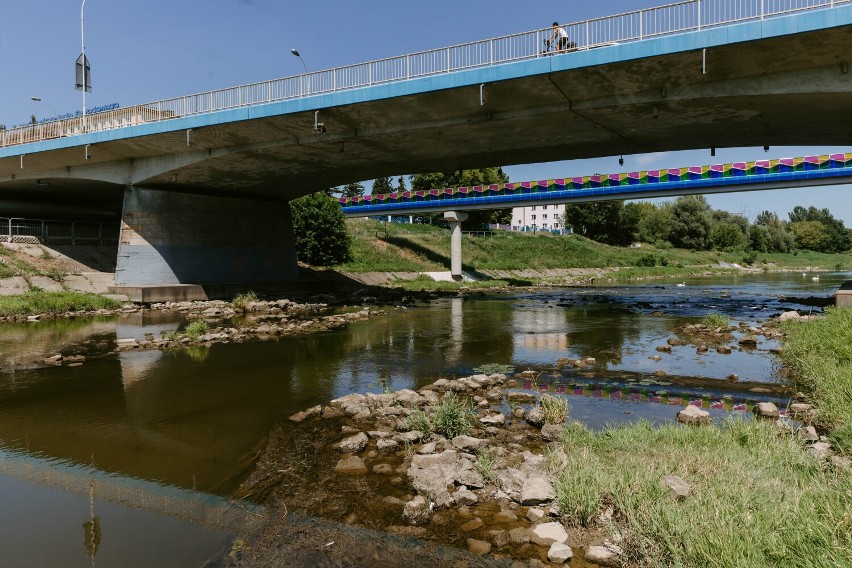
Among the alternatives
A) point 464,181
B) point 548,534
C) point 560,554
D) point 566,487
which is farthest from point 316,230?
point 560,554

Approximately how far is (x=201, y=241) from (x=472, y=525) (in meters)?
35.0

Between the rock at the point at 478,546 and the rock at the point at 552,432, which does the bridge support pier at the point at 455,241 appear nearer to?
the rock at the point at 552,432

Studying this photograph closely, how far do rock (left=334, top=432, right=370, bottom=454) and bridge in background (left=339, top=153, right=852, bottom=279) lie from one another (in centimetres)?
5092

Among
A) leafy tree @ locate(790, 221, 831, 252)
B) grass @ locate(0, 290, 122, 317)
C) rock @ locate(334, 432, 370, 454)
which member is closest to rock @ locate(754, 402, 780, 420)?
rock @ locate(334, 432, 370, 454)

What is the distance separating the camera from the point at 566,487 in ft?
19.0

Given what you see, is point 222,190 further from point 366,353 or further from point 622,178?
point 622,178

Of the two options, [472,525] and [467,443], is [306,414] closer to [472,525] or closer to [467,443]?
[467,443]

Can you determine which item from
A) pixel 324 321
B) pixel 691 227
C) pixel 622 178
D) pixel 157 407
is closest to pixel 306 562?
pixel 157 407

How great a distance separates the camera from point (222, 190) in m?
37.5

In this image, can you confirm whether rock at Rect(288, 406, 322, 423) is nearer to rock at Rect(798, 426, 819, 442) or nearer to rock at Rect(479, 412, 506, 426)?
rock at Rect(479, 412, 506, 426)

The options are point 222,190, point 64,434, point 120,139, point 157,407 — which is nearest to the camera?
point 64,434

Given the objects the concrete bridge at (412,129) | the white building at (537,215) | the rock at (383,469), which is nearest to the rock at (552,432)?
the rock at (383,469)

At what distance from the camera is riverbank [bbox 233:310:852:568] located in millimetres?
4602

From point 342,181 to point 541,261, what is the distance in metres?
45.1
